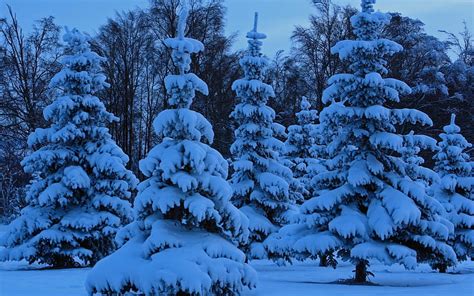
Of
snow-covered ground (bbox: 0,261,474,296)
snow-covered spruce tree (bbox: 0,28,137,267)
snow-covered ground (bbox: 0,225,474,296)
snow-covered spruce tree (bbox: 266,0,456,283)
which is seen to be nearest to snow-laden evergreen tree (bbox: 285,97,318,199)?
snow-covered ground (bbox: 0,225,474,296)

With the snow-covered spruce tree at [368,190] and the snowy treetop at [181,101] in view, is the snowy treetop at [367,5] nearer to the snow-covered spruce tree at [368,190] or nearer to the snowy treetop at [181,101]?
the snow-covered spruce tree at [368,190]

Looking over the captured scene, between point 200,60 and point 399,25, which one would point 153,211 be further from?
point 399,25

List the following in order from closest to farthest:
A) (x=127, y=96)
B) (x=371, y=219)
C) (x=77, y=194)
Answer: (x=371, y=219), (x=77, y=194), (x=127, y=96)

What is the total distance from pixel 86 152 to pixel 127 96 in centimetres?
1784

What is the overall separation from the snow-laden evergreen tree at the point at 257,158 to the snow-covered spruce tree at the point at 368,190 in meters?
4.40

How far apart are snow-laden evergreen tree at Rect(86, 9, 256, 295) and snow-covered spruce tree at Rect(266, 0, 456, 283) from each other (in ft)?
12.2

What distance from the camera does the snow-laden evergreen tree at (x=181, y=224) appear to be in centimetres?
987

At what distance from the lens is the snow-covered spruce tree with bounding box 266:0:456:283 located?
14.1 m

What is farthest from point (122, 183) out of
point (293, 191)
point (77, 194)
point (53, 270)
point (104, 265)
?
point (104, 265)

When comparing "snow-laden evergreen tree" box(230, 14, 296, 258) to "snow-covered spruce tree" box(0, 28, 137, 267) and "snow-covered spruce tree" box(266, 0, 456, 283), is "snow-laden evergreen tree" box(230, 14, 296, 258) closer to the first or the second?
"snow-covered spruce tree" box(0, 28, 137, 267)

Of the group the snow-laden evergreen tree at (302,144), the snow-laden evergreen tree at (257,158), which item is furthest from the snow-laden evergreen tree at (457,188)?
the snow-laden evergreen tree at (302,144)

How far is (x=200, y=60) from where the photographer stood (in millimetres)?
37875

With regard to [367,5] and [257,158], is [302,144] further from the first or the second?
[367,5]

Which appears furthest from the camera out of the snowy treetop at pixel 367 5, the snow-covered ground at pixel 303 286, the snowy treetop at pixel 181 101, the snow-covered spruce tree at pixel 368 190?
the snowy treetop at pixel 367 5
